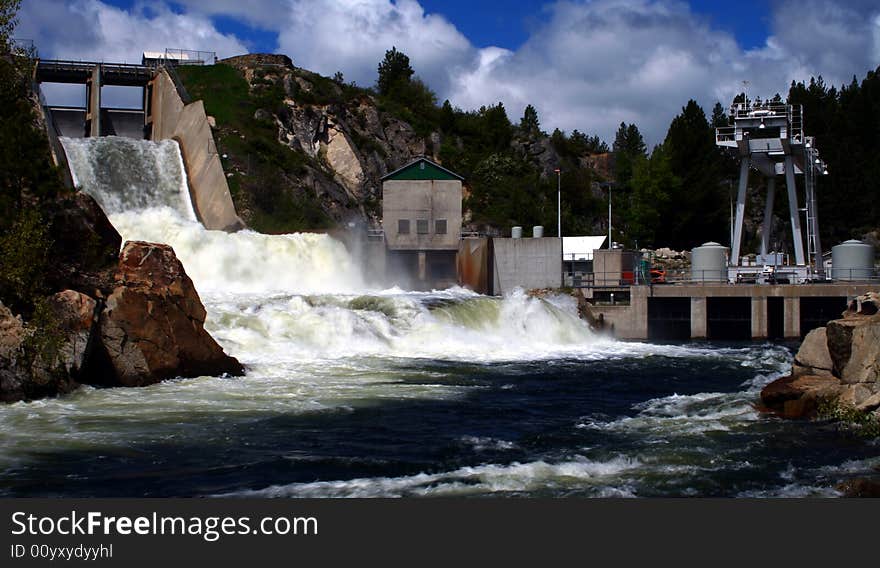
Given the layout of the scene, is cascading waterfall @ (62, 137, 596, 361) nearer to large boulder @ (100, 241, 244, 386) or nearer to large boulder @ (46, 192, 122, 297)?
large boulder @ (100, 241, 244, 386)

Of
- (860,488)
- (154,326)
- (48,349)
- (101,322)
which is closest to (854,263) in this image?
(154,326)

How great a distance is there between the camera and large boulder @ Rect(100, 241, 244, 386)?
21.6 metres

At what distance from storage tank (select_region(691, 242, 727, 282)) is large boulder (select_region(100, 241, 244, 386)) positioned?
26118 mm

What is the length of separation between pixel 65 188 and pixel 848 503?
21.2 meters

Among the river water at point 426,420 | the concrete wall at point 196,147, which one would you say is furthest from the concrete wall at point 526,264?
the concrete wall at point 196,147

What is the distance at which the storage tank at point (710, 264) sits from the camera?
142 ft

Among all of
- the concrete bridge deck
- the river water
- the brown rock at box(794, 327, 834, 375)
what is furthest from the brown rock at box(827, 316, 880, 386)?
the concrete bridge deck

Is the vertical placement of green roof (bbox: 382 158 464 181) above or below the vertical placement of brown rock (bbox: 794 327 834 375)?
above

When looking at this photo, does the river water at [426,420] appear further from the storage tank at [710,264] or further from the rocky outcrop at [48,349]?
the storage tank at [710,264]

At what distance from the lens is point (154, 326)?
22375 mm

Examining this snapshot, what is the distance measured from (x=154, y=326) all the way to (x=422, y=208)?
28069 mm

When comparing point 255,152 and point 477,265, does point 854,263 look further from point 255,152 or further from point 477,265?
point 255,152

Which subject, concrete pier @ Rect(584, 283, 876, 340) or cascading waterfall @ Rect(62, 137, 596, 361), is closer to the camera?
cascading waterfall @ Rect(62, 137, 596, 361)

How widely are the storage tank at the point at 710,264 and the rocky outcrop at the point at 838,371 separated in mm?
23825
